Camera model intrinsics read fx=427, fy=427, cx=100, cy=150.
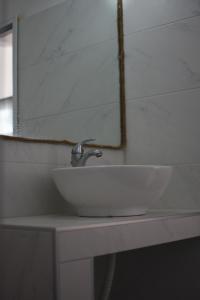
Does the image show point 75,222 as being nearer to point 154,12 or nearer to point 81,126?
point 81,126

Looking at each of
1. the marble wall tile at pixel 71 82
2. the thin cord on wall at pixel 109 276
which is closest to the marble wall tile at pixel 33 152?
the marble wall tile at pixel 71 82

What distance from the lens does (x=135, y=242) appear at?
1.19 meters

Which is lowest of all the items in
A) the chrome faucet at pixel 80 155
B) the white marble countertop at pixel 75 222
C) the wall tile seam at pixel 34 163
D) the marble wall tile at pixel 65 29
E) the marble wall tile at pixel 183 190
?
the white marble countertop at pixel 75 222

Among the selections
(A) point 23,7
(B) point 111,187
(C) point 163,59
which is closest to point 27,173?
(B) point 111,187

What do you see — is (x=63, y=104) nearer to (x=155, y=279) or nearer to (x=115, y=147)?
(x=115, y=147)

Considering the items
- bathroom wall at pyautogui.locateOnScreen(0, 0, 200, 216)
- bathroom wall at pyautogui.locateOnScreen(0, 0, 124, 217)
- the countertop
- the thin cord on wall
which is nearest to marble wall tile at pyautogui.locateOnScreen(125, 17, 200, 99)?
bathroom wall at pyautogui.locateOnScreen(0, 0, 200, 216)

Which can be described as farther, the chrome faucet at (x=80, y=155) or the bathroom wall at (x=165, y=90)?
the bathroom wall at (x=165, y=90)

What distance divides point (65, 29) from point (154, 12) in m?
0.38

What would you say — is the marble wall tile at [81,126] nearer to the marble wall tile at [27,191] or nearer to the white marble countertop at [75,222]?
the marble wall tile at [27,191]

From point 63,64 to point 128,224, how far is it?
74cm

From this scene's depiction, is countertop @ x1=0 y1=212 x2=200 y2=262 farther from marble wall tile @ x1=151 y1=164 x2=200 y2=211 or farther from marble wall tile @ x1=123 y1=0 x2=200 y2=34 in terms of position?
marble wall tile @ x1=123 y1=0 x2=200 y2=34

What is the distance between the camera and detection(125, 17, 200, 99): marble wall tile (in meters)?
1.64

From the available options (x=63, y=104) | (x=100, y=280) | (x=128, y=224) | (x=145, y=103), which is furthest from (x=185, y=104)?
(x=100, y=280)

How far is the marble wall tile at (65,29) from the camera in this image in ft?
5.01
